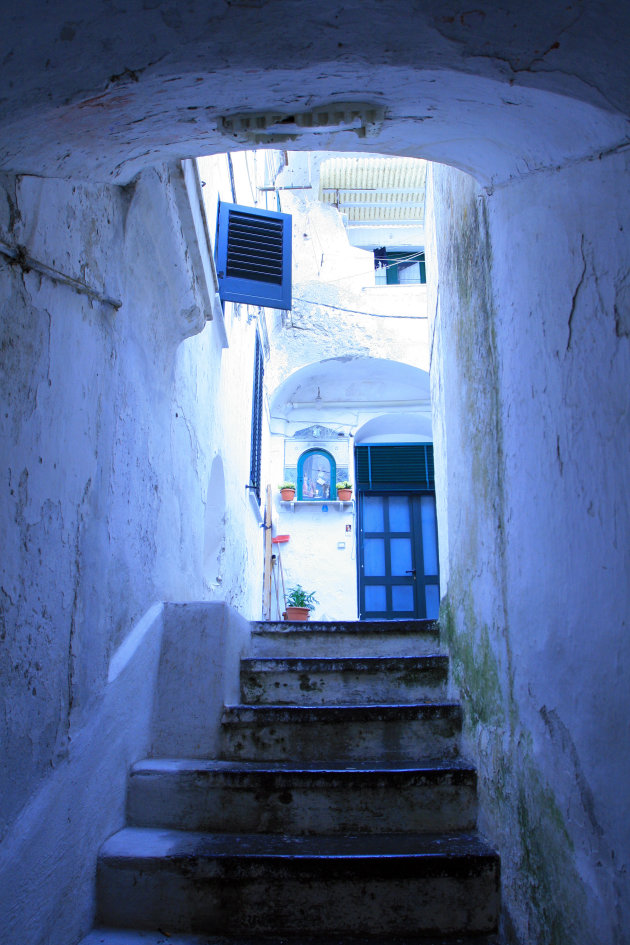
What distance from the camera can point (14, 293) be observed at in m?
1.87

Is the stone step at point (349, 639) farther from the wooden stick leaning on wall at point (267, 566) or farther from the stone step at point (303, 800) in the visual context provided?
the wooden stick leaning on wall at point (267, 566)

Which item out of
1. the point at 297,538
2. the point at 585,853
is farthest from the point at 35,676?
the point at 297,538

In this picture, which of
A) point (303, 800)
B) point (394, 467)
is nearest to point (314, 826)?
point (303, 800)

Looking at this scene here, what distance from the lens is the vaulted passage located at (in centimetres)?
146

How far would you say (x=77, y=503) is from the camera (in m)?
2.25

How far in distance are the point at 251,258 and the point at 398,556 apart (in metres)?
5.82

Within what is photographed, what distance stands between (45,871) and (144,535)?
1468 mm

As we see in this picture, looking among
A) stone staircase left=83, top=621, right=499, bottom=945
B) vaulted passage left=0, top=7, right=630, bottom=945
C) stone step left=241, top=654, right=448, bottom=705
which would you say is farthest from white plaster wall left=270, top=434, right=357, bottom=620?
vaulted passage left=0, top=7, right=630, bottom=945

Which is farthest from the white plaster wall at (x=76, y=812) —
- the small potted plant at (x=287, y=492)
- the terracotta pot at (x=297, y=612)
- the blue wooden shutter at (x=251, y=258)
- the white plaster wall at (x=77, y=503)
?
the small potted plant at (x=287, y=492)

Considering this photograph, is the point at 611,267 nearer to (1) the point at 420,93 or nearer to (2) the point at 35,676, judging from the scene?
(1) the point at 420,93

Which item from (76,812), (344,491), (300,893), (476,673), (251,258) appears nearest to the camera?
(76,812)

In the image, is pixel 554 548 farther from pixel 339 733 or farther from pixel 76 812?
pixel 76 812

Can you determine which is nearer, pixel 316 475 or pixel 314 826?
pixel 314 826

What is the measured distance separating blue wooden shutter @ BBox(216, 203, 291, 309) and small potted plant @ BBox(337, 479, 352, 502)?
4780mm
